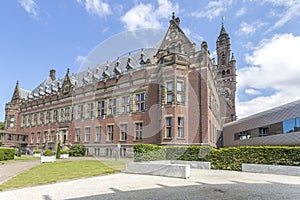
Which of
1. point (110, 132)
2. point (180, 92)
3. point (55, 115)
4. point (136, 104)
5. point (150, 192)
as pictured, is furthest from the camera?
point (55, 115)

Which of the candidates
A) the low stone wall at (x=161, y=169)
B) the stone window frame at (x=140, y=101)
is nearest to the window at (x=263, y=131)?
the stone window frame at (x=140, y=101)

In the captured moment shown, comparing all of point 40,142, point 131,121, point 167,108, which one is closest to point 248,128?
point 167,108

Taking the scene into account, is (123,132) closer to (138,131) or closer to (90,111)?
→ (138,131)

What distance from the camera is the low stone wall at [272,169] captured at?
12.7 m

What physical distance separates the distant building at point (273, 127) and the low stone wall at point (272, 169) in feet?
24.7

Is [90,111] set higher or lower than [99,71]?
lower

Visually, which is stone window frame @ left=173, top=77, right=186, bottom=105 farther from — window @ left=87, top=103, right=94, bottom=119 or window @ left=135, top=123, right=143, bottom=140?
window @ left=87, top=103, right=94, bottom=119

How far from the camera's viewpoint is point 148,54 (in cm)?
3033

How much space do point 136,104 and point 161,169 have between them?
17.2 meters

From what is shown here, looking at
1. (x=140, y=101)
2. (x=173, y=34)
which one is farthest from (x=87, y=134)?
(x=173, y=34)

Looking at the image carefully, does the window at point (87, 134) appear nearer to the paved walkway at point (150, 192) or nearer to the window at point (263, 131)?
the window at point (263, 131)

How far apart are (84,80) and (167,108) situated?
1816cm

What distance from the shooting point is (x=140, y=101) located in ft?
93.5

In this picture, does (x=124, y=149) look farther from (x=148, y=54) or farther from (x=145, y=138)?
(x=148, y=54)
